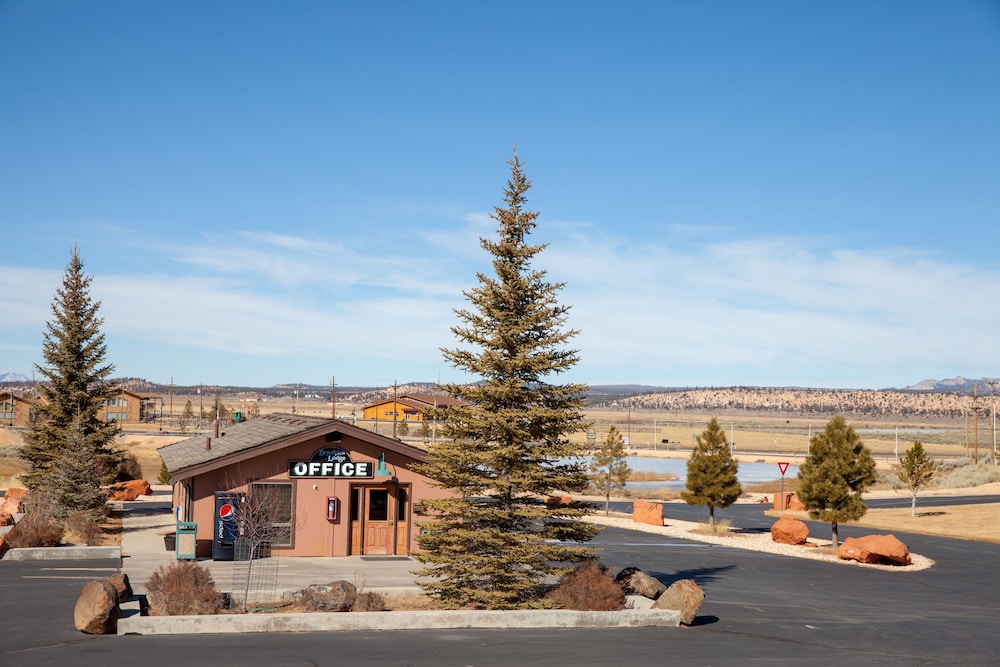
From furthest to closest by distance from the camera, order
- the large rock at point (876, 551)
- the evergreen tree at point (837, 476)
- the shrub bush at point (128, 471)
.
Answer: the shrub bush at point (128, 471), the evergreen tree at point (837, 476), the large rock at point (876, 551)

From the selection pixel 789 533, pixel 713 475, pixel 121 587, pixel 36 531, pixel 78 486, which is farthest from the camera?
pixel 713 475

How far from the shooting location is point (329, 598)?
2081 centimetres

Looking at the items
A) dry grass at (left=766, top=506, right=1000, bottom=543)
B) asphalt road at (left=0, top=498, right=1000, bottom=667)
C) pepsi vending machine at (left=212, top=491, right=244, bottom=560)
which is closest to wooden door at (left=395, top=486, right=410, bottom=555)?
pepsi vending machine at (left=212, top=491, right=244, bottom=560)

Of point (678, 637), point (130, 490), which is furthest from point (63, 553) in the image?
point (130, 490)

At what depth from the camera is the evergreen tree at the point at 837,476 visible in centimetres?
3725

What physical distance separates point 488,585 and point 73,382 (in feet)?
87.0

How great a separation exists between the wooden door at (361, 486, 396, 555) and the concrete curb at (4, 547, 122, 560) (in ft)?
26.6

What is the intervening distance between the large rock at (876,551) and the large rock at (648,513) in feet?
39.6

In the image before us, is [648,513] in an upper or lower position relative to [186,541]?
lower

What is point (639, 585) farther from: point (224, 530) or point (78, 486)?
point (78, 486)

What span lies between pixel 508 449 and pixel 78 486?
22.2m

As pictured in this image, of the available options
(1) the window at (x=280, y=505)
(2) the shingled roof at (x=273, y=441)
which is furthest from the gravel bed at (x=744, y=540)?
(1) the window at (x=280, y=505)

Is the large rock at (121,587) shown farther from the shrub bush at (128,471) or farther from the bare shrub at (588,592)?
the shrub bush at (128,471)

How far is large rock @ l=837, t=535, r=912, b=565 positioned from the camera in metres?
33.5
